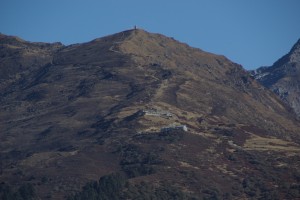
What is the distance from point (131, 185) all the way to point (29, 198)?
2436cm

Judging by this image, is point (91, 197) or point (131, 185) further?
point (131, 185)

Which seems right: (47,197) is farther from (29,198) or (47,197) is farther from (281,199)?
(281,199)

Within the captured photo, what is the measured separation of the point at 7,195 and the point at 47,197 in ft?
33.4

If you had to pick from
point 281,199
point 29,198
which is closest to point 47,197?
point 29,198

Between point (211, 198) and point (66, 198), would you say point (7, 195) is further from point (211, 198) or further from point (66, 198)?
point (211, 198)

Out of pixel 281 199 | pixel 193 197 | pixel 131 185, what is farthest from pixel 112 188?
pixel 281 199

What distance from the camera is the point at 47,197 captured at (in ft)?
649

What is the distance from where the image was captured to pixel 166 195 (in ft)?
639

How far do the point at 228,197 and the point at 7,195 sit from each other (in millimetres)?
52555

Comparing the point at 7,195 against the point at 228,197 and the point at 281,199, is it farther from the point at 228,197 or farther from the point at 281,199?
the point at 281,199

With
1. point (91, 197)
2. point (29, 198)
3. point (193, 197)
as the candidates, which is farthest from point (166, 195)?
point (29, 198)

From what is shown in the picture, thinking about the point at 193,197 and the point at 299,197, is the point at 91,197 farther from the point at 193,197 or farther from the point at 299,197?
the point at 299,197

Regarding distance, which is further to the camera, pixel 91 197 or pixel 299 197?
pixel 299 197

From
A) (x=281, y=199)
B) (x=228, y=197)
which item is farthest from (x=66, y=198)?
(x=281, y=199)
